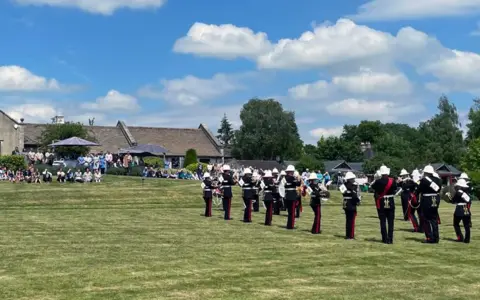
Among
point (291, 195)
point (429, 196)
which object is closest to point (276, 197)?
point (291, 195)

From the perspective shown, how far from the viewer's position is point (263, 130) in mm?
108062

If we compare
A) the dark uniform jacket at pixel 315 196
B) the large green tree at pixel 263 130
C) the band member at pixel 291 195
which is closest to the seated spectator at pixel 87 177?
the band member at pixel 291 195

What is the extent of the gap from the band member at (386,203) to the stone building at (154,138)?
60946 millimetres

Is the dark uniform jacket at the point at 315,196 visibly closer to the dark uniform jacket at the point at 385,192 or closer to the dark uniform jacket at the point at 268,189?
the dark uniform jacket at the point at 385,192

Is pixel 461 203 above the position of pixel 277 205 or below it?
above

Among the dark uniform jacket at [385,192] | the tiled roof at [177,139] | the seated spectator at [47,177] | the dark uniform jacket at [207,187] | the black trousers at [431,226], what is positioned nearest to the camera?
the dark uniform jacket at [385,192]

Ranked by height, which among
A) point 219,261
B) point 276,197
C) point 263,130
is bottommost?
point 219,261

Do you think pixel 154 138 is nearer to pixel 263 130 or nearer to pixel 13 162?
pixel 263 130

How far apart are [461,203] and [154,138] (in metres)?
74.0

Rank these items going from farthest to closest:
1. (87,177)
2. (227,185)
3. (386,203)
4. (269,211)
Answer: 1. (87,177)
2. (227,185)
3. (269,211)
4. (386,203)

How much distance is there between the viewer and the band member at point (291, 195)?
70.7 ft

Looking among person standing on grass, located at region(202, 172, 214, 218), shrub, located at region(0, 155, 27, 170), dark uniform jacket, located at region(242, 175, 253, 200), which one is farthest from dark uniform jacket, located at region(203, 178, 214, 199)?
shrub, located at region(0, 155, 27, 170)

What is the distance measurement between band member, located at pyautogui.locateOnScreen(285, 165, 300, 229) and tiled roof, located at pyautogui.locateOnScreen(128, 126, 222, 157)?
65545 mm

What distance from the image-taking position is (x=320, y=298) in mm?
10445
